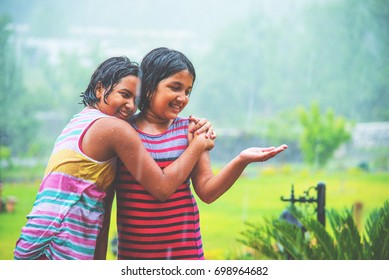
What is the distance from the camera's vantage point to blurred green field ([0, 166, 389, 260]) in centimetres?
588

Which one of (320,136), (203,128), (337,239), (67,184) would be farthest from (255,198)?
(67,184)

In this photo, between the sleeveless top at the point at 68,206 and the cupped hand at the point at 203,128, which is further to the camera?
the cupped hand at the point at 203,128

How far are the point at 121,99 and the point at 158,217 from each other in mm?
422

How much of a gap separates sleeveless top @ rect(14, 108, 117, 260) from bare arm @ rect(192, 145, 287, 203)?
333 mm

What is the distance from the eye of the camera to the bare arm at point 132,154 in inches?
69.5

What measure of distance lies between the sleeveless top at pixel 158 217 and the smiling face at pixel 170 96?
0.08 metres

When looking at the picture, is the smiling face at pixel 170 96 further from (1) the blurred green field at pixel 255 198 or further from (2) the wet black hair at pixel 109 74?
(1) the blurred green field at pixel 255 198

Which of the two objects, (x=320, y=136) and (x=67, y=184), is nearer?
(x=67, y=184)

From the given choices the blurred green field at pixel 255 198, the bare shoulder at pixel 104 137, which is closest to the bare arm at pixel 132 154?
the bare shoulder at pixel 104 137

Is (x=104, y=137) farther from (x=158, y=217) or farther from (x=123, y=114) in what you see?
(x=158, y=217)

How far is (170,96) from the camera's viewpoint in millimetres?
1872

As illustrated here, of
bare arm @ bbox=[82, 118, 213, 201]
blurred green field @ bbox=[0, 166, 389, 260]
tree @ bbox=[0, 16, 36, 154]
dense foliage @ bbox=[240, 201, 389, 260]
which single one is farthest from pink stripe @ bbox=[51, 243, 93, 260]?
tree @ bbox=[0, 16, 36, 154]
